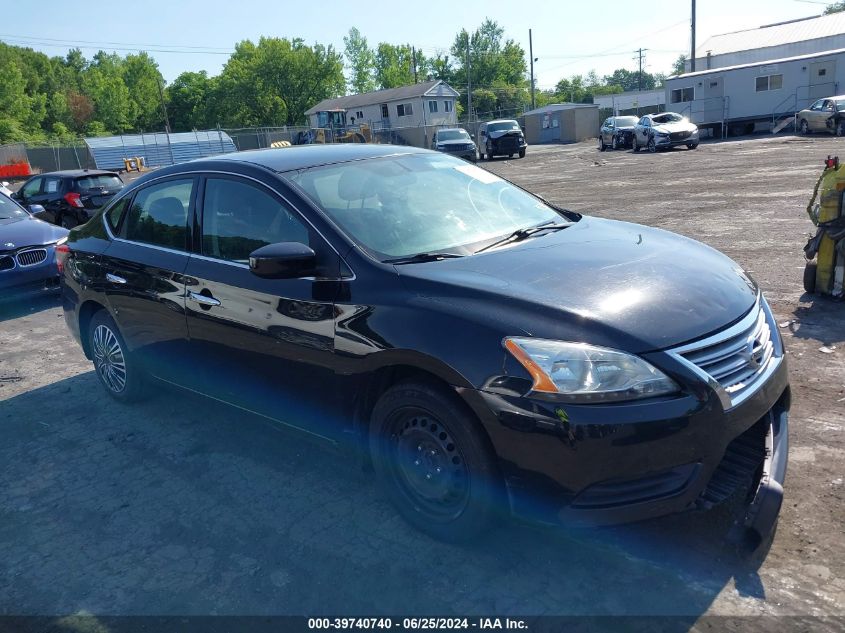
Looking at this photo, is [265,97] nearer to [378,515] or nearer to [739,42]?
[739,42]

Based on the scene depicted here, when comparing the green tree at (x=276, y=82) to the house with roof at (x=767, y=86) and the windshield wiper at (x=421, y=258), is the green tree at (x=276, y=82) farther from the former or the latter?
the windshield wiper at (x=421, y=258)

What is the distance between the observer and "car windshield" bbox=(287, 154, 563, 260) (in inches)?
141

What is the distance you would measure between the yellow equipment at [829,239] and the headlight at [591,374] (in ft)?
14.0

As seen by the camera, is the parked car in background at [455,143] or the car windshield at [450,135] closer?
the parked car in background at [455,143]

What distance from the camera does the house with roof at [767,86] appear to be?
3531 centimetres

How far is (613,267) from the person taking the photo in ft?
10.7

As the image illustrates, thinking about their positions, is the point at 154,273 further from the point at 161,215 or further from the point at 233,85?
the point at 233,85

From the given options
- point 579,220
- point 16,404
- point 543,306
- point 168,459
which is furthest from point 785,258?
point 16,404

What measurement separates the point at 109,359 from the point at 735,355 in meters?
4.35

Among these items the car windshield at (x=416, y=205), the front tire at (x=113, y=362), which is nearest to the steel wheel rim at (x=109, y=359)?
the front tire at (x=113, y=362)

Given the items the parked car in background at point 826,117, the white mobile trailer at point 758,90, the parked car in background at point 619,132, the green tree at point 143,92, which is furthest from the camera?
the green tree at point 143,92

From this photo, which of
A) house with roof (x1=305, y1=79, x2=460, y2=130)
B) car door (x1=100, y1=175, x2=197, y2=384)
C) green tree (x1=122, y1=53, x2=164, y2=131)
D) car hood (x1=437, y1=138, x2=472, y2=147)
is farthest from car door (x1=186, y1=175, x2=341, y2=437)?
green tree (x1=122, y1=53, x2=164, y2=131)

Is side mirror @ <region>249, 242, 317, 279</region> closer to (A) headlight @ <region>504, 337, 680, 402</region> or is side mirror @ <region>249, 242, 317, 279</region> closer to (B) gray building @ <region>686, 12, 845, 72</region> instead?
(A) headlight @ <region>504, 337, 680, 402</region>

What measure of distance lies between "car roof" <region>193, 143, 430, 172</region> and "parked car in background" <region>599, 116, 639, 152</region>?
33.6 metres
